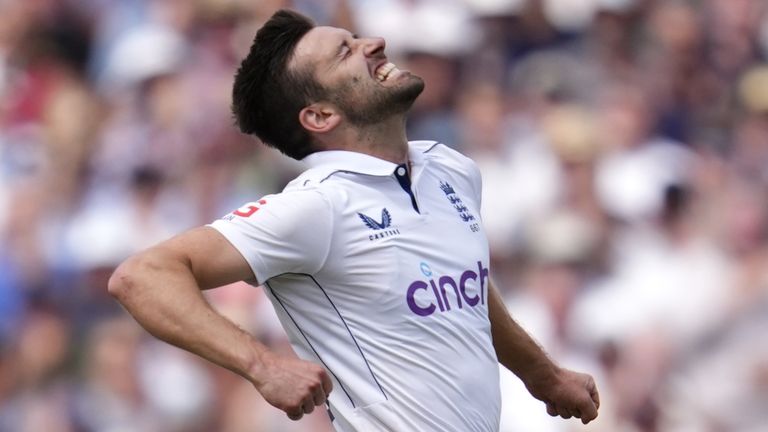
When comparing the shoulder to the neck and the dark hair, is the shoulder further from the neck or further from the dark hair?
the dark hair

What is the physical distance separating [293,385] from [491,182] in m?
5.52

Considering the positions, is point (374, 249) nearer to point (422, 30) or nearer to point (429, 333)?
point (429, 333)

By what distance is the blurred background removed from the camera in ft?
27.1

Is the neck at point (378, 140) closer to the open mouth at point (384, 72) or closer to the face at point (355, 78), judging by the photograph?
the face at point (355, 78)

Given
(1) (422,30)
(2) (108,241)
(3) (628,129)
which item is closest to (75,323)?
(2) (108,241)

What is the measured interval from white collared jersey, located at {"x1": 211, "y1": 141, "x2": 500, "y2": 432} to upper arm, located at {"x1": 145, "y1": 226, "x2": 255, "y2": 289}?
0.21ft

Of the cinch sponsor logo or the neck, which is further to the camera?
the neck

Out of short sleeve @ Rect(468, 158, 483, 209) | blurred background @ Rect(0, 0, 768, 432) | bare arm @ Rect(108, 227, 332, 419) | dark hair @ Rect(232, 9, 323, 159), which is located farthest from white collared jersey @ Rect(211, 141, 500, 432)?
blurred background @ Rect(0, 0, 768, 432)

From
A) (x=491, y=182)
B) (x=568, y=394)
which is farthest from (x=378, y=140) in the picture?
(x=491, y=182)

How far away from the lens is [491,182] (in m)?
9.05

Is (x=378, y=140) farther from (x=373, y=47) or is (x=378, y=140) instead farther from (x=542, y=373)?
(x=542, y=373)

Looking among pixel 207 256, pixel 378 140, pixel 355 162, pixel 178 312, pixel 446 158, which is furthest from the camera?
pixel 446 158

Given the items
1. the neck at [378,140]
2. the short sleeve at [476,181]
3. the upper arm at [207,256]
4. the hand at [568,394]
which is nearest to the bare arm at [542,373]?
the hand at [568,394]

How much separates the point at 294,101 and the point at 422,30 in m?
5.08
